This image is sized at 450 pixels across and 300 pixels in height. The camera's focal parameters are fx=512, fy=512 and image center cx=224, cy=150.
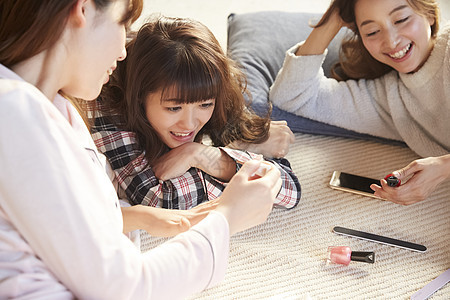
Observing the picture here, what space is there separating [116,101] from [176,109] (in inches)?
7.4

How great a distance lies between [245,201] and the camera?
2.71ft

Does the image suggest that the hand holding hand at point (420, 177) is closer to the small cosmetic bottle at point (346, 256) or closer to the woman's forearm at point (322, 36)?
the small cosmetic bottle at point (346, 256)

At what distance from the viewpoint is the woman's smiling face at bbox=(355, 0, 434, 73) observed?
136cm

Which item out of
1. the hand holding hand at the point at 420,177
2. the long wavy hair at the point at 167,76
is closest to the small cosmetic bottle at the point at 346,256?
the hand holding hand at the point at 420,177

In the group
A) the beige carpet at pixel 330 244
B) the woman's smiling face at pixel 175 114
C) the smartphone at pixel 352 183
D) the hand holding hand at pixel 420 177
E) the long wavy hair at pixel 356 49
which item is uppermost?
the long wavy hair at pixel 356 49

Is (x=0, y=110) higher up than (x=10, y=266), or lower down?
higher up

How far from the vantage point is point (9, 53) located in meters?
0.69

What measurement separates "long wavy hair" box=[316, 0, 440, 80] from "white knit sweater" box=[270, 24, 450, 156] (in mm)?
Result: 30

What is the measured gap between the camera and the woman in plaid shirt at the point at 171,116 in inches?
45.1

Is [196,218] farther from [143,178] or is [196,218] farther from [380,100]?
[380,100]

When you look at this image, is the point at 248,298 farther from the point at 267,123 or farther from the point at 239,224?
the point at 267,123

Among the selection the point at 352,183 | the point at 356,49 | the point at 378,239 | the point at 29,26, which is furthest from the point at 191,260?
the point at 356,49

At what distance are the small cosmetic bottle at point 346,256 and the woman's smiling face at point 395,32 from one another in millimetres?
570

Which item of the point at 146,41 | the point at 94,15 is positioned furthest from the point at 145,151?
the point at 94,15
